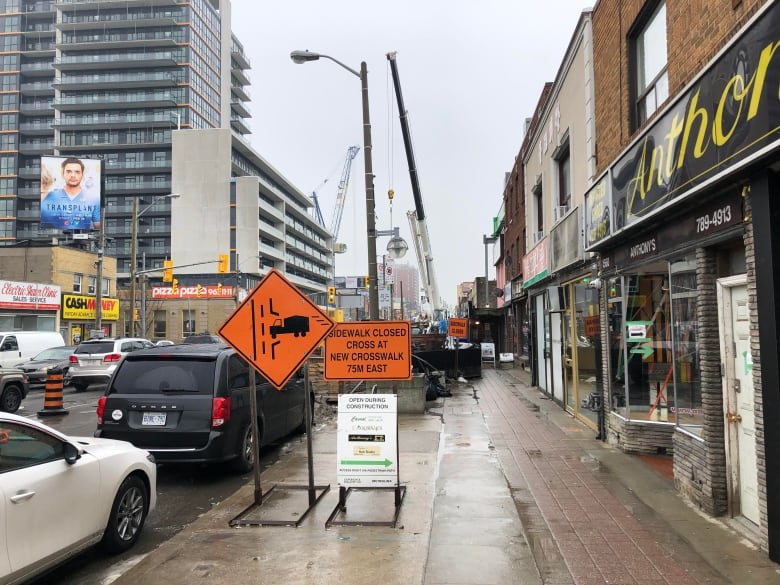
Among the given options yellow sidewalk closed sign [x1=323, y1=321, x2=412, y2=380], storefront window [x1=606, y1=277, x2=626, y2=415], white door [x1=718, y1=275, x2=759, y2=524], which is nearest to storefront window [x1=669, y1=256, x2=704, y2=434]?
white door [x1=718, y1=275, x2=759, y2=524]

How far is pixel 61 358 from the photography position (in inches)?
814

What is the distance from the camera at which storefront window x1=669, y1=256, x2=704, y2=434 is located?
21.1 feet

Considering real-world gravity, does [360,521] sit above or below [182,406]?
below

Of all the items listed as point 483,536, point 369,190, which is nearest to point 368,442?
point 483,536

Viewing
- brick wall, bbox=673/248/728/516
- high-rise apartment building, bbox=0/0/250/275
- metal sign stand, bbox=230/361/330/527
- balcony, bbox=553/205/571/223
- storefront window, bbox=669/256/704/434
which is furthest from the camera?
high-rise apartment building, bbox=0/0/250/275

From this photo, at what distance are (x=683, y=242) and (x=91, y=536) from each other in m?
6.33

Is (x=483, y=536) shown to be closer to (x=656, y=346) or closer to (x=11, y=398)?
(x=656, y=346)

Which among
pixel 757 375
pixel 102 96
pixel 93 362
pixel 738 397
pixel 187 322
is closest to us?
pixel 757 375

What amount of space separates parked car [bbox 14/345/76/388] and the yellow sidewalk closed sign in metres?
16.1

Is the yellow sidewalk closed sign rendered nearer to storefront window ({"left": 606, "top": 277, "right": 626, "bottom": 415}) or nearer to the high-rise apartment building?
storefront window ({"left": 606, "top": 277, "right": 626, "bottom": 415})

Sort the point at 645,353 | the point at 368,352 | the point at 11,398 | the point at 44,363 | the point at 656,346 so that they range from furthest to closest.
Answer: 1. the point at 44,363
2. the point at 11,398
3. the point at 645,353
4. the point at 656,346
5. the point at 368,352

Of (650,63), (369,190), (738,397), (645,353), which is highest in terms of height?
(650,63)

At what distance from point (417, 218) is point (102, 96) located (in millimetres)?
83114

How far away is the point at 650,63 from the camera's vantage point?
25.9 feet
